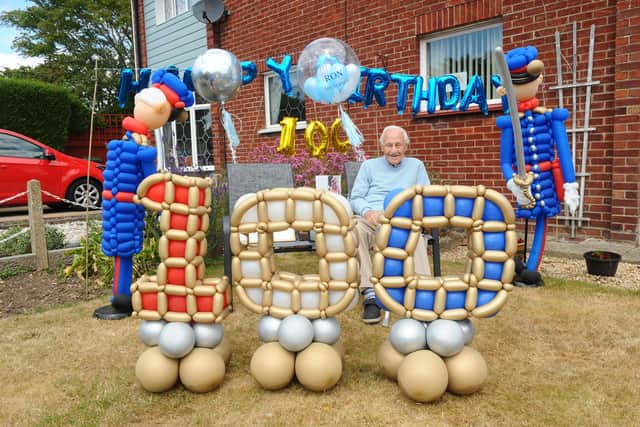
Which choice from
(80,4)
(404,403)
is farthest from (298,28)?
(80,4)

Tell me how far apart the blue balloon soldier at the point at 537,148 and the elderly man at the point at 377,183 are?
83cm

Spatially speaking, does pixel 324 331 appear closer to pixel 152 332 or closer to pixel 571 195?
pixel 152 332

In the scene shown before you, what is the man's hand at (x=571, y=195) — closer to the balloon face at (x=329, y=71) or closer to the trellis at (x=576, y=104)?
the trellis at (x=576, y=104)

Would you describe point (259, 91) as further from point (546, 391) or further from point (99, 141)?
point (99, 141)

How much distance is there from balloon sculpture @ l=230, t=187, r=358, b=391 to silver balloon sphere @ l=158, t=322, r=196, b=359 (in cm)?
30

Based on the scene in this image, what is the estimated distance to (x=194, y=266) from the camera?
7.52ft

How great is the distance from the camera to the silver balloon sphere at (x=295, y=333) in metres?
2.17

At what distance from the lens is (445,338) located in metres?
2.07

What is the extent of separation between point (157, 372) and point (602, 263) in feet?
11.7

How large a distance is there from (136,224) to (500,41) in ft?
15.2

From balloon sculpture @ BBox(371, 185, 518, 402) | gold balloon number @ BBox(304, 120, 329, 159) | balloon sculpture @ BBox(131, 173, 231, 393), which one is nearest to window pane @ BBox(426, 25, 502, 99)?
gold balloon number @ BBox(304, 120, 329, 159)

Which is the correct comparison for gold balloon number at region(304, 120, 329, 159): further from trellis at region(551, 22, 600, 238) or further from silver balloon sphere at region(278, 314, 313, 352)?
silver balloon sphere at region(278, 314, 313, 352)

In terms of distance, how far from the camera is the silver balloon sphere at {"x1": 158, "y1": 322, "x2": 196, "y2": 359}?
220cm

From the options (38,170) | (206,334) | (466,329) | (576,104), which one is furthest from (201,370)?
(38,170)
